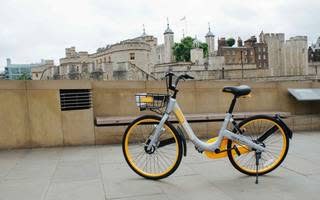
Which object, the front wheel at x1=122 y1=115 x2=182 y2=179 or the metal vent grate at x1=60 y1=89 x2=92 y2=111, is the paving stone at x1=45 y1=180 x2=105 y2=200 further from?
the metal vent grate at x1=60 y1=89 x2=92 y2=111

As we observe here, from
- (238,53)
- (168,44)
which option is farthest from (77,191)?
(168,44)

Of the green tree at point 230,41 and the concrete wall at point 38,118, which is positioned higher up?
the green tree at point 230,41

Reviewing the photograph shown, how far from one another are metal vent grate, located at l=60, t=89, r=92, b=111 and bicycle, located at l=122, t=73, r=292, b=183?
7.75ft

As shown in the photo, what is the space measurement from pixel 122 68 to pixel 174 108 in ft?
140

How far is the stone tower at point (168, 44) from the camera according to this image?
100338 mm

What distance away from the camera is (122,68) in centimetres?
4659

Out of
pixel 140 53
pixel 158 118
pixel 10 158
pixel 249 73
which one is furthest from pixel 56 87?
pixel 140 53

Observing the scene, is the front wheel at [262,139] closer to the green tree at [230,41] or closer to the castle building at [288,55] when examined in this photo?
the castle building at [288,55]

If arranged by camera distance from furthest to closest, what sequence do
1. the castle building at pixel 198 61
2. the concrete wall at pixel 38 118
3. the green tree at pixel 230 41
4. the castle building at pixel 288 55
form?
the green tree at pixel 230 41, the castle building at pixel 288 55, the castle building at pixel 198 61, the concrete wall at pixel 38 118

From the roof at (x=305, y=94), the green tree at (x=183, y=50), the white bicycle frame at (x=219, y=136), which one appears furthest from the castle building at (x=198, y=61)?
the white bicycle frame at (x=219, y=136)

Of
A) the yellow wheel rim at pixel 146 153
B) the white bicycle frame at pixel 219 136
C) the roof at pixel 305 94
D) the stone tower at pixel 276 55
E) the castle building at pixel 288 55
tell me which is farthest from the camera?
the stone tower at pixel 276 55

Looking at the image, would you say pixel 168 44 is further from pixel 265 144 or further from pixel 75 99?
pixel 265 144

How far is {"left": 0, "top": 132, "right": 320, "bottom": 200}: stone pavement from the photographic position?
3.71 metres

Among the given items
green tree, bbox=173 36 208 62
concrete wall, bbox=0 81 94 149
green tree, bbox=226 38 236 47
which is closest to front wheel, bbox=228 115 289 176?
concrete wall, bbox=0 81 94 149
